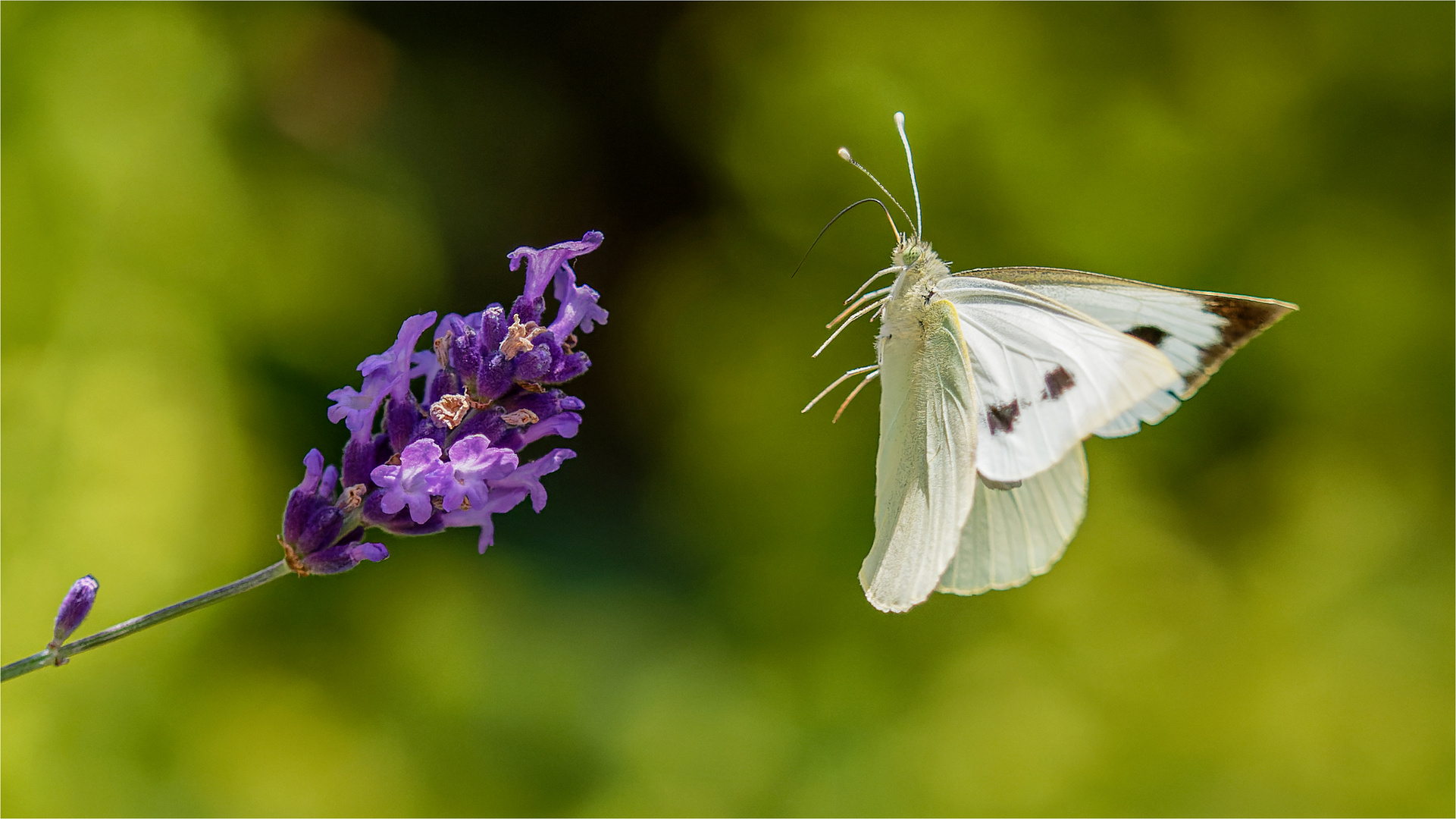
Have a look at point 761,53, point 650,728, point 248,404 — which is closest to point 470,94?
point 761,53

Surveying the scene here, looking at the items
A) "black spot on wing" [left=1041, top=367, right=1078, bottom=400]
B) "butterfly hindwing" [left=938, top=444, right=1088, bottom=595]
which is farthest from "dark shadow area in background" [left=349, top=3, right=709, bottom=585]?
"black spot on wing" [left=1041, top=367, right=1078, bottom=400]

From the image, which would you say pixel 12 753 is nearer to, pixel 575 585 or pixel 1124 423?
pixel 575 585

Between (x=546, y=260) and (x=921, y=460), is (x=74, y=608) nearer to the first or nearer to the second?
(x=546, y=260)

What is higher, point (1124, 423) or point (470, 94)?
point (470, 94)

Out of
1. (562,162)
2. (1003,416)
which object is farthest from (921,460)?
(562,162)

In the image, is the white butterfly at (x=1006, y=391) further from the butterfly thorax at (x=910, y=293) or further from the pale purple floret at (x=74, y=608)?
the pale purple floret at (x=74, y=608)

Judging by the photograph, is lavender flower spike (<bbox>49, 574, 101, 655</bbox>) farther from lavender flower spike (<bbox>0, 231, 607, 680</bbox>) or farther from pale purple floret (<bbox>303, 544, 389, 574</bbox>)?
pale purple floret (<bbox>303, 544, 389, 574</bbox>)
